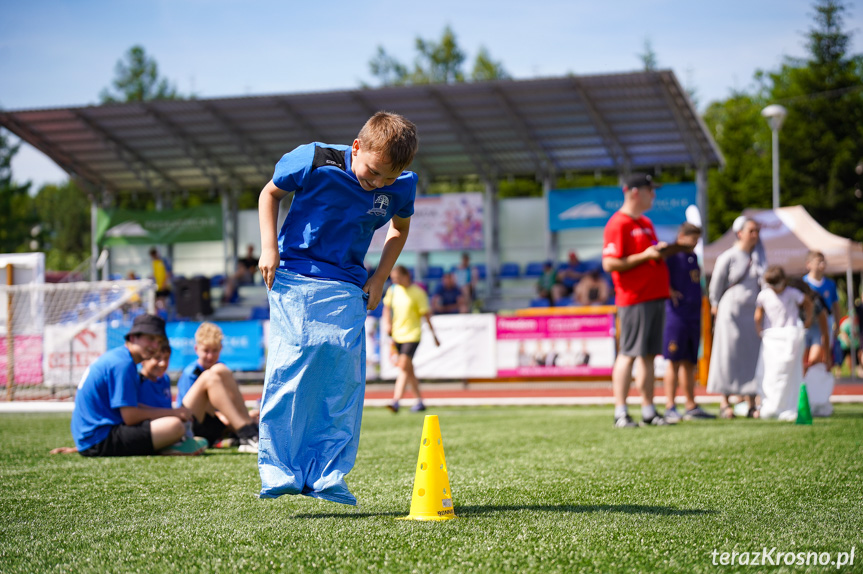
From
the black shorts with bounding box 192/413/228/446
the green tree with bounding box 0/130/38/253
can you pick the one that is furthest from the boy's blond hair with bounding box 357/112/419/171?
the green tree with bounding box 0/130/38/253

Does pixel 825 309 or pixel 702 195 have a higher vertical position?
pixel 702 195

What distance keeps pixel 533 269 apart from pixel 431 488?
2082cm

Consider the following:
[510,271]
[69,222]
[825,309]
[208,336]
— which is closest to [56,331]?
[208,336]

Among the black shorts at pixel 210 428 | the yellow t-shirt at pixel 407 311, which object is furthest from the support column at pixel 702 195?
the black shorts at pixel 210 428

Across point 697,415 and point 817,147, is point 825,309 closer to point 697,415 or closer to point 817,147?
point 697,415

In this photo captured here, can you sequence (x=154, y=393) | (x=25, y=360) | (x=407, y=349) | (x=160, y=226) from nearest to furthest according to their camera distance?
(x=154, y=393), (x=407, y=349), (x=25, y=360), (x=160, y=226)

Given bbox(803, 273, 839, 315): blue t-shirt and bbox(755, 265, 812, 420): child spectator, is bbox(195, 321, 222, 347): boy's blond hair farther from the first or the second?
bbox(803, 273, 839, 315): blue t-shirt

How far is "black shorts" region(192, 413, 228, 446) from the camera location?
7344 mm

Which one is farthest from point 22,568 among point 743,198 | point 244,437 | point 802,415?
point 743,198

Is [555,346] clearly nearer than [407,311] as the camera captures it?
No

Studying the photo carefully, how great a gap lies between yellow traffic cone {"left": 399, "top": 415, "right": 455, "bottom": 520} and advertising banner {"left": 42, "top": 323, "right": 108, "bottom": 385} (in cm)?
1047

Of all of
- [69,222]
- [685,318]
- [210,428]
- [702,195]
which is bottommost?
[210,428]

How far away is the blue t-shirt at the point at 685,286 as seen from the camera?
31.2ft

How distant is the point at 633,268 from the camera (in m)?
7.96
